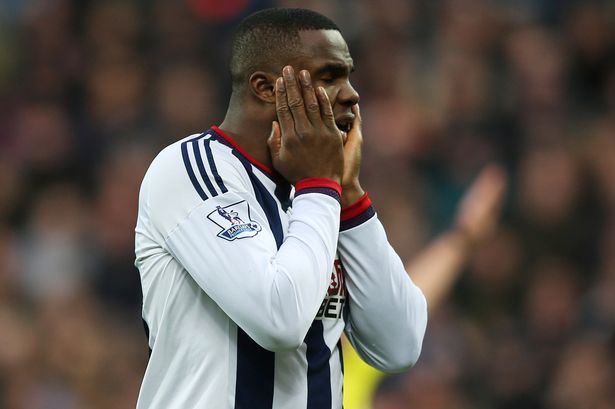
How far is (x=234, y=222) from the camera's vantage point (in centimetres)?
284

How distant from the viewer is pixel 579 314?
711cm

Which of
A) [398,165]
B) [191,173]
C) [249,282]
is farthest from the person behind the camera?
[398,165]

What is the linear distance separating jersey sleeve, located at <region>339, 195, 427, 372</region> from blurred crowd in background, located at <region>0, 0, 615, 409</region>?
2.76m

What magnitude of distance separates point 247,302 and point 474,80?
6135mm

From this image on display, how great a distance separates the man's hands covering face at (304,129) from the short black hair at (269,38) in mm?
89

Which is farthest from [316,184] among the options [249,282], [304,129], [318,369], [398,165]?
[398,165]

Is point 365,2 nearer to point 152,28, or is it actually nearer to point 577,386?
point 152,28

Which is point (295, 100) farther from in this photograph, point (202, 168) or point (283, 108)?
point (202, 168)

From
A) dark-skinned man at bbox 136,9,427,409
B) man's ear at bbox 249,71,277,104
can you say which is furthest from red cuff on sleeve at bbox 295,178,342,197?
man's ear at bbox 249,71,277,104

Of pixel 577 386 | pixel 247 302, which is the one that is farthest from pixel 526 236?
pixel 247 302

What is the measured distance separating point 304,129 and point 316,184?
14cm

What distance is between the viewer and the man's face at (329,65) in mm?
3027

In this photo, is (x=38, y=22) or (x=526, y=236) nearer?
(x=526, y=236)

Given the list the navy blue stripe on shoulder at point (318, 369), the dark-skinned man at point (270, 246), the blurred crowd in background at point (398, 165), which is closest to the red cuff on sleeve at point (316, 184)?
the dark-skinned man at point (270, 246)
